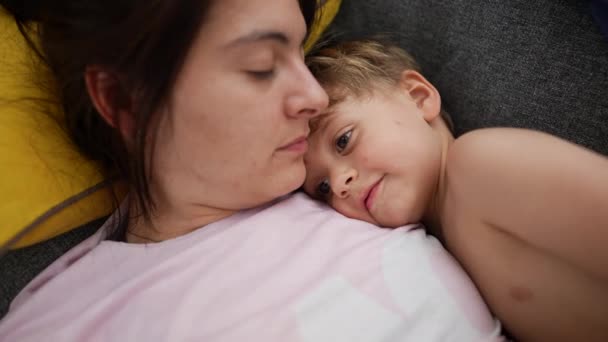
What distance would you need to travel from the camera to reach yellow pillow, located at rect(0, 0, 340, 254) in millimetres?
929

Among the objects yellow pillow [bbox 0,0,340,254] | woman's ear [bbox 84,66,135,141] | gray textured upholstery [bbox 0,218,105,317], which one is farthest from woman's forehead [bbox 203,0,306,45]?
gray textured upholstery [bbox 0,218,105,317]

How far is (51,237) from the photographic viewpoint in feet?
3.39

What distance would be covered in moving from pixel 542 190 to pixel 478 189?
0.33 ft

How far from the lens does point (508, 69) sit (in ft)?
3.41

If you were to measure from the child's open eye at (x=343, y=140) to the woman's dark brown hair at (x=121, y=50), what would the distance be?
35 cm

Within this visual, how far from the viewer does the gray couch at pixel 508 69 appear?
37.3 inches

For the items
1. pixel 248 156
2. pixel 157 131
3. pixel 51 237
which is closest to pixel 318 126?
pixel 248 156

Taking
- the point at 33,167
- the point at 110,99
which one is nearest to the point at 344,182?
the point at 110,99

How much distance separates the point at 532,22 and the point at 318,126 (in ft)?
1.53

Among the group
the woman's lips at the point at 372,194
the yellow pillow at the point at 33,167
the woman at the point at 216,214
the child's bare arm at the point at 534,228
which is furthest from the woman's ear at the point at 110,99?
the child's bare arm at the point at 534,228

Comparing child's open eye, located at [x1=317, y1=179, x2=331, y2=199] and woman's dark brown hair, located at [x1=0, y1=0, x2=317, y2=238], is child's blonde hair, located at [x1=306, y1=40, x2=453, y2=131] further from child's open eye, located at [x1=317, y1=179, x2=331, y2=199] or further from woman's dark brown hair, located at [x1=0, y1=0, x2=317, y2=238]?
woman's dark brown hair, located at [x1=0, y1=0, x2=317, y2=238]

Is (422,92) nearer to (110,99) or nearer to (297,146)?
(297,146)

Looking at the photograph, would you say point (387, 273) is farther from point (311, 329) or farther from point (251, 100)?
point (251, 100)

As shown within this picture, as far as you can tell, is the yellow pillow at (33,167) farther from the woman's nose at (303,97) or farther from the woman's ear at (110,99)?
the woman's nose at (303,97)
